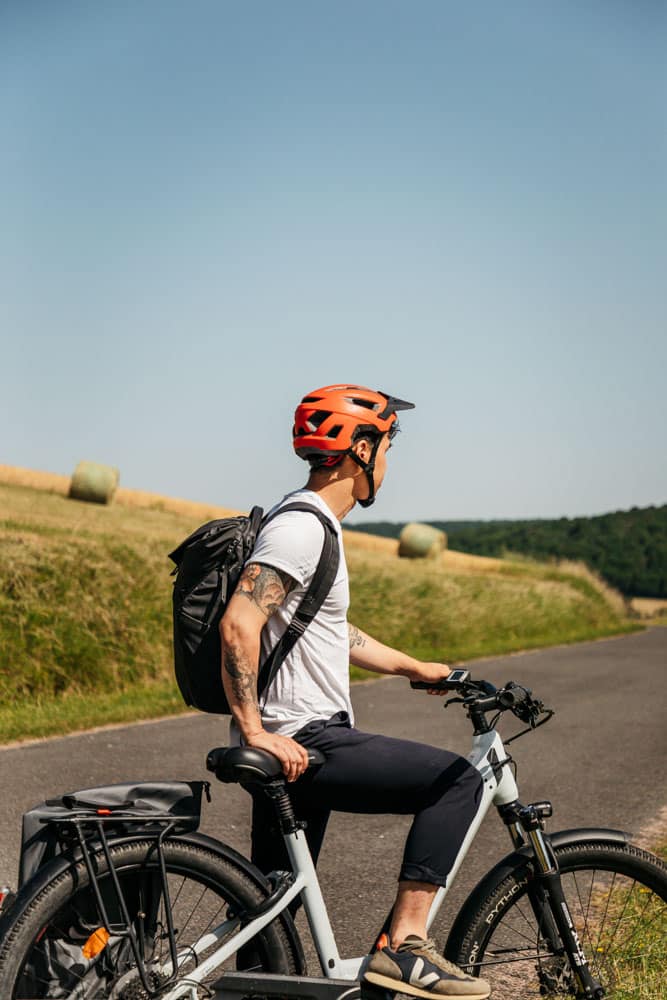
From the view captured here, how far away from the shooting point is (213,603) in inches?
122

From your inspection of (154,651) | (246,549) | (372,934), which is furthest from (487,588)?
(246,549)

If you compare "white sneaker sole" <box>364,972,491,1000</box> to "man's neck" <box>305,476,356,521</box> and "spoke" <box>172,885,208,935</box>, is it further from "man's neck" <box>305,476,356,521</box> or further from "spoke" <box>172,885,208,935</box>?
"man's neck" <box>305,476,356,521</box>

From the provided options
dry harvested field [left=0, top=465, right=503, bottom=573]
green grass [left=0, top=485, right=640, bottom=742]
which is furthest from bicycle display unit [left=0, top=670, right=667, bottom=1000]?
dry harvested field [left=0, top=465, right=503, bottom=573]

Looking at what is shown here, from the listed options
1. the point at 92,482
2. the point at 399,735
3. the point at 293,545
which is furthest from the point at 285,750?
the point at 92,482

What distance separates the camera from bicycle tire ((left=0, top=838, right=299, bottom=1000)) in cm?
273

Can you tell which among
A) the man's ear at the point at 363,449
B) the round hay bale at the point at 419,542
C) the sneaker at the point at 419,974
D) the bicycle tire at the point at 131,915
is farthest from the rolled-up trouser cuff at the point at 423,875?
the round hay bale at the point at 419,542

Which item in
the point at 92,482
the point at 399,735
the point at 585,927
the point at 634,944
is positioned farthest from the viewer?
the point at 92,482

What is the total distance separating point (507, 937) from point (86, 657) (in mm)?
8759

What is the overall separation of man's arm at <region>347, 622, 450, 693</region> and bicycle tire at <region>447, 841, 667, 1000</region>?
0.62 metres

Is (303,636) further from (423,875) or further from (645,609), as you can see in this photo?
(645,609)

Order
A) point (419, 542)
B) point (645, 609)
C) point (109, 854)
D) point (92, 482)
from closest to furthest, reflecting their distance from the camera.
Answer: point (109, 854), point (92, 482), point (645, 609), point (419, 542)

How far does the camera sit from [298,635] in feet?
10.3

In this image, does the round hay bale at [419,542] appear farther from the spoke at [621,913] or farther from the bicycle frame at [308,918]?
the bicycle frame at [308,918]

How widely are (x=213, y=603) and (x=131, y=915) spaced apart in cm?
86
